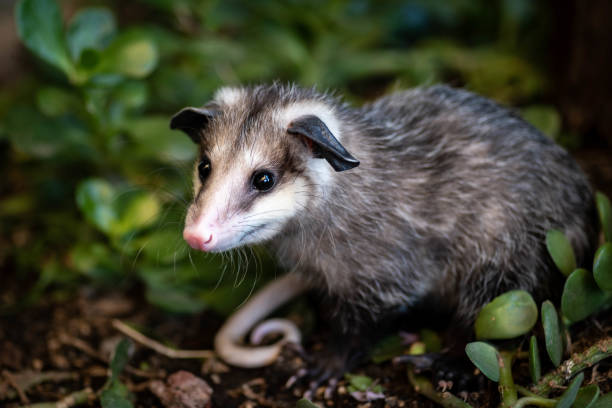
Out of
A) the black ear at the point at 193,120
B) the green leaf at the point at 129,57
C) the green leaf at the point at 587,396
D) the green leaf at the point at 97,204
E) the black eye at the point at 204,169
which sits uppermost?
the green leaf at the point at 129,57

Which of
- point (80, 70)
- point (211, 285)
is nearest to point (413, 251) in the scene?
point (211, 285)

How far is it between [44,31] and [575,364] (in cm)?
260

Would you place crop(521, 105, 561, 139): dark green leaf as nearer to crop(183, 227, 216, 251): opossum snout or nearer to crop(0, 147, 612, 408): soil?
crop(0, 147, 612, 408): soil

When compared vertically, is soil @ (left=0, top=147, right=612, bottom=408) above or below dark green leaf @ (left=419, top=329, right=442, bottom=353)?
below

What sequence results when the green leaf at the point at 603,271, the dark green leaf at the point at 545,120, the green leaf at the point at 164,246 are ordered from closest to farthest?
the green leaf at the point at 603,271
the green leaf at the point at 164,246
the dark green leaf at the point at 545,120

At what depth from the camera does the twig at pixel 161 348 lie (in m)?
2.64

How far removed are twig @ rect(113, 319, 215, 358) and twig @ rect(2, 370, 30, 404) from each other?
0.48m

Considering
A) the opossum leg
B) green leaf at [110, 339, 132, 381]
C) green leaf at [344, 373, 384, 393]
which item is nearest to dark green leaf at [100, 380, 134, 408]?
green leaf at [110, 339, 132, 381]

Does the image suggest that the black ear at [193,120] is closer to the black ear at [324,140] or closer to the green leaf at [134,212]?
the black ear at [324,140]

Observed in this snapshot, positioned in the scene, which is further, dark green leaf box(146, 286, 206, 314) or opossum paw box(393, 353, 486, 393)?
dark green leaf box(146, 286, 206, 314)

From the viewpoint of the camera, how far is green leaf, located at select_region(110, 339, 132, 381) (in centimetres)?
238

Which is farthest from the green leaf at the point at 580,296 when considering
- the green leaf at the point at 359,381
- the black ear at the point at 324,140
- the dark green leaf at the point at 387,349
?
the black ear at the point at 324,140

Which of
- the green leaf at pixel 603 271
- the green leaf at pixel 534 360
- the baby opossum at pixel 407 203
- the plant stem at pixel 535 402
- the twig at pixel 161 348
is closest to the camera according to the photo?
the plant stem at pixel 535 402

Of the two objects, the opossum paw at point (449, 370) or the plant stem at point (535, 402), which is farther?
the opossum paw at point (449, 370)
